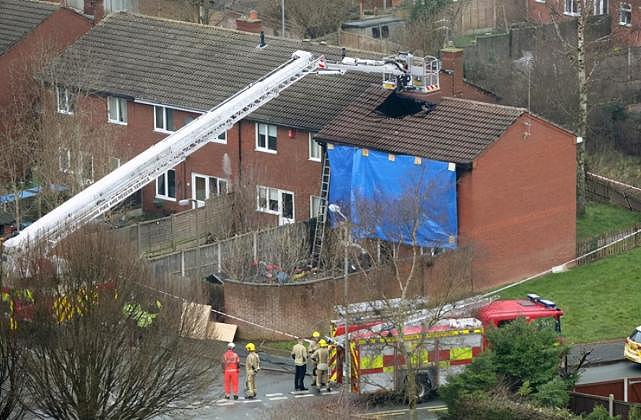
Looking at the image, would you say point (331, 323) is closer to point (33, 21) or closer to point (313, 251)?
point (313, 251)

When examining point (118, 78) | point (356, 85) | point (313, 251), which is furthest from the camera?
point (118, 78)

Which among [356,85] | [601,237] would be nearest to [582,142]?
[601,237]

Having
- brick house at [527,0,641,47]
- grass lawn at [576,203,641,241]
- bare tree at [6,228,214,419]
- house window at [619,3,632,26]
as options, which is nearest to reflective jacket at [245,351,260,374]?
bare tree at [6,228,214,419]

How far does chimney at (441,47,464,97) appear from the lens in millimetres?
62562

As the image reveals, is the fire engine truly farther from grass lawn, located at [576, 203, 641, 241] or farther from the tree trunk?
the tree trunk

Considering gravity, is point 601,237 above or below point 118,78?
below

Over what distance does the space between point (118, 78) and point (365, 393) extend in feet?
81.0

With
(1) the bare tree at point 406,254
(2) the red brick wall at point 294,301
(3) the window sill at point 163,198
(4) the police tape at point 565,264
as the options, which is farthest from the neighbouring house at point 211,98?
(2) the red brick wall at point 294,301

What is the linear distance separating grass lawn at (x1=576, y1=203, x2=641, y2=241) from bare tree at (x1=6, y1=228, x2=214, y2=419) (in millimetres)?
22990

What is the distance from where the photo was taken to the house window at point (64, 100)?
6781cm

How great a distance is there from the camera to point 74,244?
4378 cm

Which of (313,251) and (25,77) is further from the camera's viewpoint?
(25,77)

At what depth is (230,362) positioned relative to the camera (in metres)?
48.5

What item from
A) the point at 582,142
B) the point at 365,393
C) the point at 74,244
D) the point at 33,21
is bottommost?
the point at 365,393
